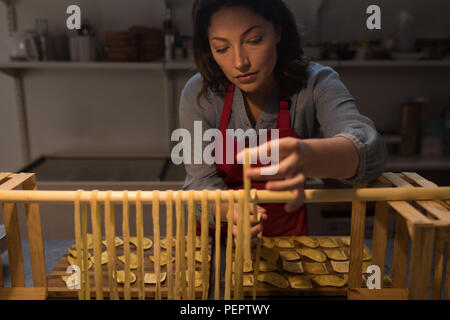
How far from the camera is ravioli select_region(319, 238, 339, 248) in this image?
103 centimetres

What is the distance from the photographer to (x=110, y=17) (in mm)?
2451

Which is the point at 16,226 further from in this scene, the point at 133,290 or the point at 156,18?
the point at 156,18

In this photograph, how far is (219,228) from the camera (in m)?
0.67

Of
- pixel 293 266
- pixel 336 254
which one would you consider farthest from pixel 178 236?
pixel 336 254

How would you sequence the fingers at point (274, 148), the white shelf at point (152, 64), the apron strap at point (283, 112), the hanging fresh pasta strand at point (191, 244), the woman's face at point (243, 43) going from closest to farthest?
1. the fingers at point (274, 148)
2. the hanging fresh pasta strand at point (191, 244)
3. the woman's face at point (243, 43)
4. the apron strap at point (283, 112)
5. the white shelf at point (152, 64)

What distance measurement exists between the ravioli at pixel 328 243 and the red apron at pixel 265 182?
0.59 feet

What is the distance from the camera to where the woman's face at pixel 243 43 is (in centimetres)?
85

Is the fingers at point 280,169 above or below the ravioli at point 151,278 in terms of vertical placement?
above

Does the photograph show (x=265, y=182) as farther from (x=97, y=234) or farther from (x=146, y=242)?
(x=97, y=234)

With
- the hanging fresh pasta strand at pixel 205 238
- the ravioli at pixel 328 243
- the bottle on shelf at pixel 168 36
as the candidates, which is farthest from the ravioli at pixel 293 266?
the bottle on shelf at pixel 168 36

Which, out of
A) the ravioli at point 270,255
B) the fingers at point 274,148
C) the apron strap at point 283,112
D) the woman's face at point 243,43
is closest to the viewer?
the fingers at point 274,148

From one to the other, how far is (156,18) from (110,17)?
0.27 metres

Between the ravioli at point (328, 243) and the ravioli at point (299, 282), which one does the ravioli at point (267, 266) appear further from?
the ravioli at point (328, 243)

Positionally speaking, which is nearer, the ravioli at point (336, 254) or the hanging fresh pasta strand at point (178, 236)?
the hanging fresh pasta strand at point (178, 236)
